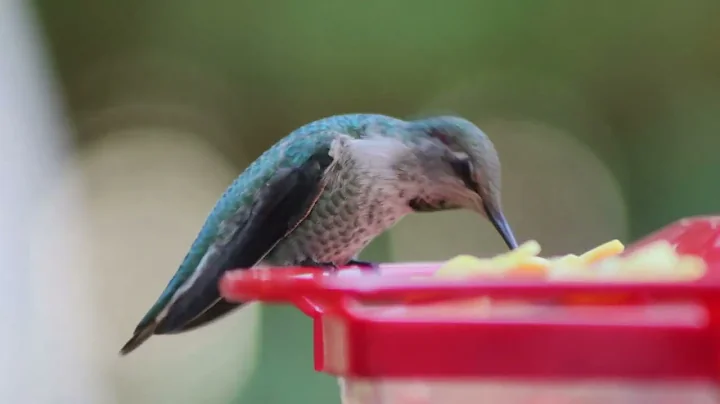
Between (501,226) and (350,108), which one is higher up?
(350,108)

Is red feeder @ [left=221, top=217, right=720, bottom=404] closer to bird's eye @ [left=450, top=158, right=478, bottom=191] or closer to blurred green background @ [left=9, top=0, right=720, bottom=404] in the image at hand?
bird's eye @ [left=450, top=158, right=478, bottom=191]

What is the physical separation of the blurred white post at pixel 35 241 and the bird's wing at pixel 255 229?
52cm

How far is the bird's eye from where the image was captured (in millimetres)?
771

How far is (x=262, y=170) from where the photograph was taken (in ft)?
2.40

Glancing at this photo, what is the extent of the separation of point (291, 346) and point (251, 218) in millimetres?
654

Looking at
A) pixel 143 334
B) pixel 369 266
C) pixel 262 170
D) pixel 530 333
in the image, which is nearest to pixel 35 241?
pixel 143 334

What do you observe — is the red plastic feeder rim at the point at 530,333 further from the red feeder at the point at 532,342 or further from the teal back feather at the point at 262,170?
the teal back feather at the point at 262,170

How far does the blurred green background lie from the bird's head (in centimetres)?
43

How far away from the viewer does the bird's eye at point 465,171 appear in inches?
30.4

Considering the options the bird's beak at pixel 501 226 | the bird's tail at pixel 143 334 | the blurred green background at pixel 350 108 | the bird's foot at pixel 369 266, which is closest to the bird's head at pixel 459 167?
the bird's beak at pixel 501 226

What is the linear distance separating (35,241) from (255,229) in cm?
67

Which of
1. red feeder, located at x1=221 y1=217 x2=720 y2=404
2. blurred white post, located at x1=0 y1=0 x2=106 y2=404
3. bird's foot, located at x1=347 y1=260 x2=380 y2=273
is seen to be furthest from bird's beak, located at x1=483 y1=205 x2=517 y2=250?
blurred white post, located at x1=0 y1=0 x2=106 y2=404

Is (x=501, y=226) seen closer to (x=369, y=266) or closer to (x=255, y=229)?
(x=369, y=266)

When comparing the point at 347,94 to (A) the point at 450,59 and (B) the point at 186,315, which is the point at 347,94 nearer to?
(A) the point at 450,59
